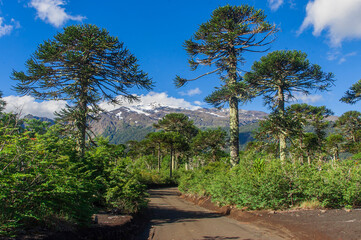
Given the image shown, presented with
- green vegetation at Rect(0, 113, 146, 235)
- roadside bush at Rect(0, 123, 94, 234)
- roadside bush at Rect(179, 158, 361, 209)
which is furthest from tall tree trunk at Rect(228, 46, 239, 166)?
roadside bush at Rect(0, 123, 94, 234)

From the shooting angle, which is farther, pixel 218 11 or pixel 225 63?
pixel 225 63

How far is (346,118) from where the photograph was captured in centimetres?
3756

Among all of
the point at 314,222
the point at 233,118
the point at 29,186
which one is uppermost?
the point at 233,118

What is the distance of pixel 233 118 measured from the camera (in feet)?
45.4

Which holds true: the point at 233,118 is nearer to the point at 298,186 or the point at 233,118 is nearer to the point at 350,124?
the point at 298,186

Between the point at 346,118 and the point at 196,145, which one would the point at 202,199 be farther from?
the point at 346,118

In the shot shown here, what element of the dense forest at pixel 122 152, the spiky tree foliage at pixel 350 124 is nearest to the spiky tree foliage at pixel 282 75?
the dense forest at pixel 122 152

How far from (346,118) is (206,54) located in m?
33.5

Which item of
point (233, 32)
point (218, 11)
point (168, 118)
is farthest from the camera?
point (168, 118)

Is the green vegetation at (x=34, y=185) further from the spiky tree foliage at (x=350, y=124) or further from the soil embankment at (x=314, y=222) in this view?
the spiky tree foliage at (x=350, y=124)

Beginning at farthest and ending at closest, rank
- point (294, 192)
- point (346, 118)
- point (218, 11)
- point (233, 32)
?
point (346, 118) → point (218, 11) → point (233, 32) → point (294, 192)

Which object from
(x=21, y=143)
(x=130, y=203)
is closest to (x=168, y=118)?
(x=130, y=203)

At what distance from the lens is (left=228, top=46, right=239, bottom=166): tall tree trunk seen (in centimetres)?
1323

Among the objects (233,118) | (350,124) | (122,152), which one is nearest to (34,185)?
(122,152)
